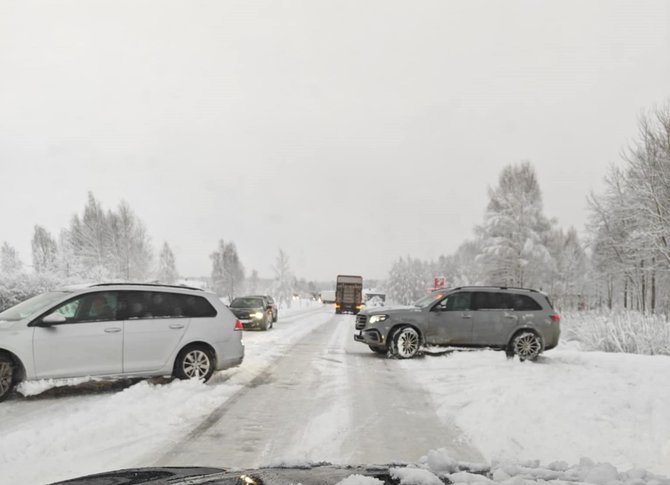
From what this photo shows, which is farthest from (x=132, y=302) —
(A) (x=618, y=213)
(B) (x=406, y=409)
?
(A) (x=618, y=213)

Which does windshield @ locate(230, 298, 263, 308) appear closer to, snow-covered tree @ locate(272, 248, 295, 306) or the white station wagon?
the white station wagon

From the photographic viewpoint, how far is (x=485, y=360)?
10461mm

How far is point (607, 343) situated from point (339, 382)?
869cm

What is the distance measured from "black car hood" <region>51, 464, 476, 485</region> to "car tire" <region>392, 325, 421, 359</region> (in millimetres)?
9214

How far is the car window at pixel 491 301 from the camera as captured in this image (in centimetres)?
1155

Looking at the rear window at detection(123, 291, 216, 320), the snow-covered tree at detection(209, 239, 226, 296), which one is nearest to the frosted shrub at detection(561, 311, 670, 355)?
the rear window at detection(123, 291, 216, 320)

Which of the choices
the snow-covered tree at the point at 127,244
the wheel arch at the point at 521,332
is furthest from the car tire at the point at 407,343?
the snow-covered tree at the point at 127,244

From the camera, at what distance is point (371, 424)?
574 cm

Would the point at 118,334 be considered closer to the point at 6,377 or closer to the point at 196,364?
the point at 196,364

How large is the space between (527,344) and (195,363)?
8.22 m

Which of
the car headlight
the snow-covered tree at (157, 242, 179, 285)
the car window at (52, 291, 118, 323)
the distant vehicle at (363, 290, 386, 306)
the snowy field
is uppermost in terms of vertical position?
the snow-covered tree at (157, 242, 179, 285)

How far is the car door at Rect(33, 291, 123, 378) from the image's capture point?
667 cm

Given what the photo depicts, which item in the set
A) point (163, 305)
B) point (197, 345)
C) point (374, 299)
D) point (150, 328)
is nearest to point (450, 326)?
point (197, 345)

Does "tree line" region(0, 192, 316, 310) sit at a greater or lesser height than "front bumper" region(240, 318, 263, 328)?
greater
